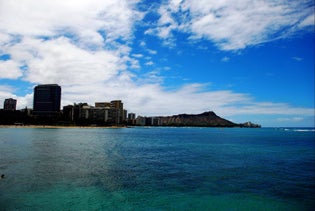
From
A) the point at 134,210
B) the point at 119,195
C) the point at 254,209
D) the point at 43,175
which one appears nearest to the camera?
the point at 134,210

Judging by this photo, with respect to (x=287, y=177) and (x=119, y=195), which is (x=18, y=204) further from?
(x=287, y=177)

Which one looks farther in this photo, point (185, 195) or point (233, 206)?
point (185, 195)

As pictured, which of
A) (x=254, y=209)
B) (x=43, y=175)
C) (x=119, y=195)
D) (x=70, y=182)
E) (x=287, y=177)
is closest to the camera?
(x=254, y=209)

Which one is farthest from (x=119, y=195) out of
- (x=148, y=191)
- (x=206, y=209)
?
(x=206, y=209)

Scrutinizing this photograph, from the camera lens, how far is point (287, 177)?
110ft

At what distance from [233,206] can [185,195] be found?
4.54 metres

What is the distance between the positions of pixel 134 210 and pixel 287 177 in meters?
23.8

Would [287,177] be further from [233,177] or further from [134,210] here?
[134,210]

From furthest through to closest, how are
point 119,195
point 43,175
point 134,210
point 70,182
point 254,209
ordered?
point 43,175 < point 70,182 < point 119,195 < point 254,209 < point 134,210

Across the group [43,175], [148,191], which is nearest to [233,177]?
[148,191]

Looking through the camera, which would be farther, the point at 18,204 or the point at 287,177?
the point at 287,177

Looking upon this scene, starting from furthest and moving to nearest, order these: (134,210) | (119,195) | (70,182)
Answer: (70,182) → (119,195) → (134,210)

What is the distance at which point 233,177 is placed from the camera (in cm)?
3212

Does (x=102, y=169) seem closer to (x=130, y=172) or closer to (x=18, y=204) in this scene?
(x=130, y=172)
